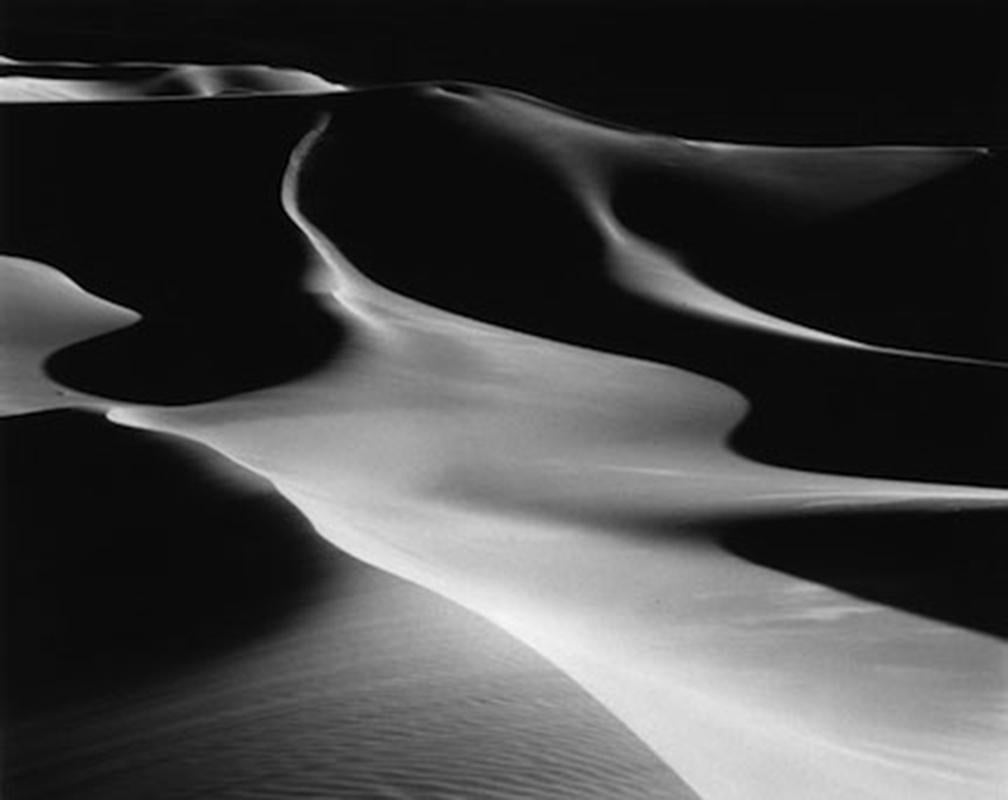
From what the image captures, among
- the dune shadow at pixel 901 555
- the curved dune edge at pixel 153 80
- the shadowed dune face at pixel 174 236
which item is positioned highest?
the dune shadow at pixel 901 555

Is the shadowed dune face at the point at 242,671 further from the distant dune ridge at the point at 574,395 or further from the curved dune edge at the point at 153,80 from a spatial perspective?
the curved dune edge at the point at 153,80

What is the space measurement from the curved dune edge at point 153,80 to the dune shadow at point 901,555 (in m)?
21.6

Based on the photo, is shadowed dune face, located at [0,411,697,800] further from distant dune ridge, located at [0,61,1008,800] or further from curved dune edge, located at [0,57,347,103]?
curved dune edge, located at [0,57,347,103]

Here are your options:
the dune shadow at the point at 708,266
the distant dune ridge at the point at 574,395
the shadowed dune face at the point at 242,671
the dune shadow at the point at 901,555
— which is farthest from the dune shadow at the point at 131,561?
the dune shadow at the point at 708,266

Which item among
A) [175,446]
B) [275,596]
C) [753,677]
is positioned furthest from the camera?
[175,446]

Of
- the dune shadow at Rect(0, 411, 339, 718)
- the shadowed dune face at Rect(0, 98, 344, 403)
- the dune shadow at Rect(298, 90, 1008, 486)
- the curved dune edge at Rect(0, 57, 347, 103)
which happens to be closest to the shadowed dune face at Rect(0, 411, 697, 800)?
the dune shadow at Rect(0, 411, 339, 718)

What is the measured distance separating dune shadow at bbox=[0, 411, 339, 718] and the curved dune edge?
21626mm

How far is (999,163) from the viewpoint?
19047mm

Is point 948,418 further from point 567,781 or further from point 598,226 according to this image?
point 567,781

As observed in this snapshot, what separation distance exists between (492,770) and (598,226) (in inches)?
547

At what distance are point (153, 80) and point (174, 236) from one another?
15352 millimetres

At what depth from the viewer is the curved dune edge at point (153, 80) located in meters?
29.2

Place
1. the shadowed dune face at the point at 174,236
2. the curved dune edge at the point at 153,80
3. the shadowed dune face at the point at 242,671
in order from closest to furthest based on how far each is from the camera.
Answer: the shadowed dune face at the point at 242,671
the shadowed dune face at the point at 174,236
the curved dune edge at the point at 153,80

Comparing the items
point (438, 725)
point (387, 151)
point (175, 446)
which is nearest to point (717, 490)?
point (175, 446)
